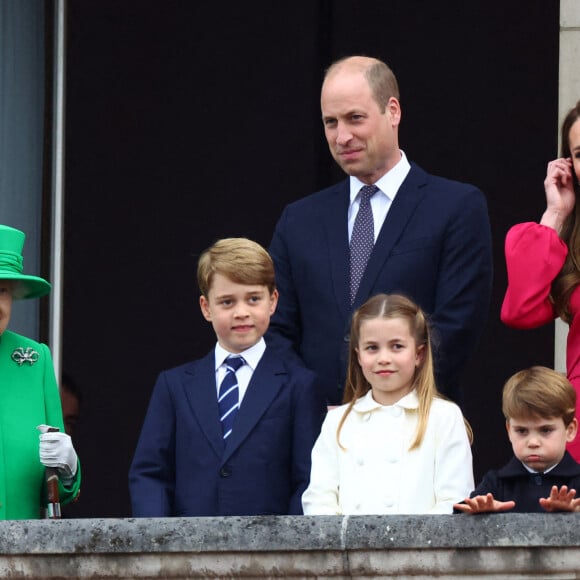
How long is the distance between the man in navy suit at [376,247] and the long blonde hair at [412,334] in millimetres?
189

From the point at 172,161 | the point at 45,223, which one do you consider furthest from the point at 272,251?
the point at 172,161

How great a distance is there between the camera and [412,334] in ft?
20.9

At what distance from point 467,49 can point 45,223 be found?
221cm

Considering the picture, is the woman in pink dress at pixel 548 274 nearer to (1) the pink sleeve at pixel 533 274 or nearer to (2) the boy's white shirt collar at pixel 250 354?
(1) the pink sleeve at pixel 533 274

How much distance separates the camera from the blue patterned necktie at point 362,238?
6.89m

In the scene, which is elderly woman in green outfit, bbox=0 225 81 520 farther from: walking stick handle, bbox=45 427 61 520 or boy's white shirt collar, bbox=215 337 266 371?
boy's white shirt collar, bbox=215 337 266 371

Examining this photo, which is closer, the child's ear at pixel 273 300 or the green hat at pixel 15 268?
the child's ear at pixel 273 300

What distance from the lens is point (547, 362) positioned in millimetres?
10008

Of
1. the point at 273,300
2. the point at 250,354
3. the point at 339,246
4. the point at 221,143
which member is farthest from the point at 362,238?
the point at 221,143

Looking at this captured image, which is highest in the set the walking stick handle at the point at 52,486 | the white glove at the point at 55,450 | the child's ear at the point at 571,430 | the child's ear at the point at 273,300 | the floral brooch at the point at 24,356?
the child's ear at the point at 273,300

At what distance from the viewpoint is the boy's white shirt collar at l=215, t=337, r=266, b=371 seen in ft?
22.3

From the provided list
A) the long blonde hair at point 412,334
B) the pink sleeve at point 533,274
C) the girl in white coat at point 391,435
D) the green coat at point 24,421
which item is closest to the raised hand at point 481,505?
the girl in white coat at point 391,435

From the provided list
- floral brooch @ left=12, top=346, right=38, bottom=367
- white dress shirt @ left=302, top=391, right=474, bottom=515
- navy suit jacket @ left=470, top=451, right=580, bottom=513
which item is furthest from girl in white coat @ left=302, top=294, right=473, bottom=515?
floral brooch @ left=12, top=346, right=38, bottom=367

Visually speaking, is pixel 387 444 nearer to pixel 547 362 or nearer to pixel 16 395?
pixel 16 395
